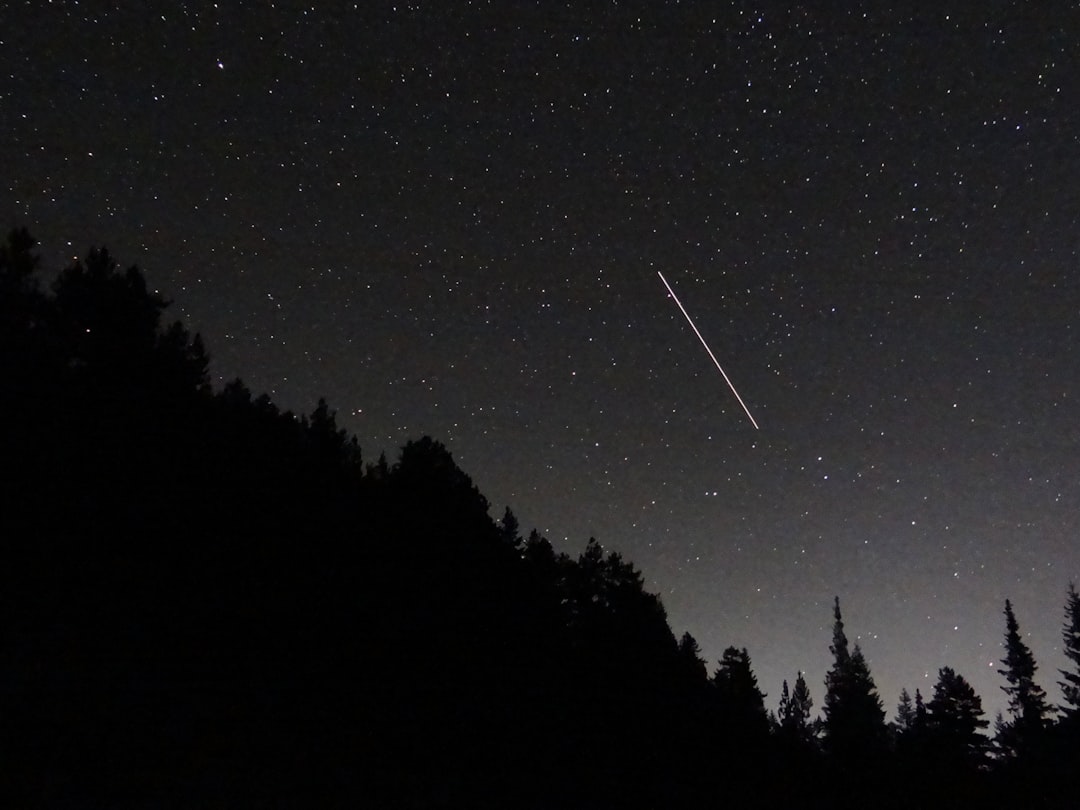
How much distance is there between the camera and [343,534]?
26031 millimetres

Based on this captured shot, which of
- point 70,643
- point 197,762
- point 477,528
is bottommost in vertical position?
point 197,762

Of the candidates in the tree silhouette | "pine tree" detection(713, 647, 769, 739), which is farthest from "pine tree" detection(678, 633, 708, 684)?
the tree silhouette

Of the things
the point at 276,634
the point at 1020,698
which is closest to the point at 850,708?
the point at 1020,698

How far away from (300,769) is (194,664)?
10.3ft

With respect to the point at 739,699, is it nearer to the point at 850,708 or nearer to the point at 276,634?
the point at 850,708

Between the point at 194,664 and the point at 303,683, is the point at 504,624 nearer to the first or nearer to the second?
the point at 303,683

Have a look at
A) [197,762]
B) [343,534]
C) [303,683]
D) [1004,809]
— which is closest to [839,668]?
[1004,809]

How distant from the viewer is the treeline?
13.5 metres

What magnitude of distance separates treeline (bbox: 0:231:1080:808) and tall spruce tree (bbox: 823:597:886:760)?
751 centimetres

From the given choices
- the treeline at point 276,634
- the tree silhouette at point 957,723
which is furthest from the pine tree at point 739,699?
the tree silhouette at point 957,723

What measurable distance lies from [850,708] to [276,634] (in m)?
59.3

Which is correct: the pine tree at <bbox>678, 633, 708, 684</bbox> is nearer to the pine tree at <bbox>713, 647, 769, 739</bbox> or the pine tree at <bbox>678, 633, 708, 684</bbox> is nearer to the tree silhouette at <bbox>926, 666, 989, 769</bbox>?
the pine tree at <bbox>713, 647, 769, 739</bbox>

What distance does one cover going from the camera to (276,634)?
19516 millimetres

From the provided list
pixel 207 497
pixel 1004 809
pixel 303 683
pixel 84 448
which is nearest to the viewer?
pixel 303 683
